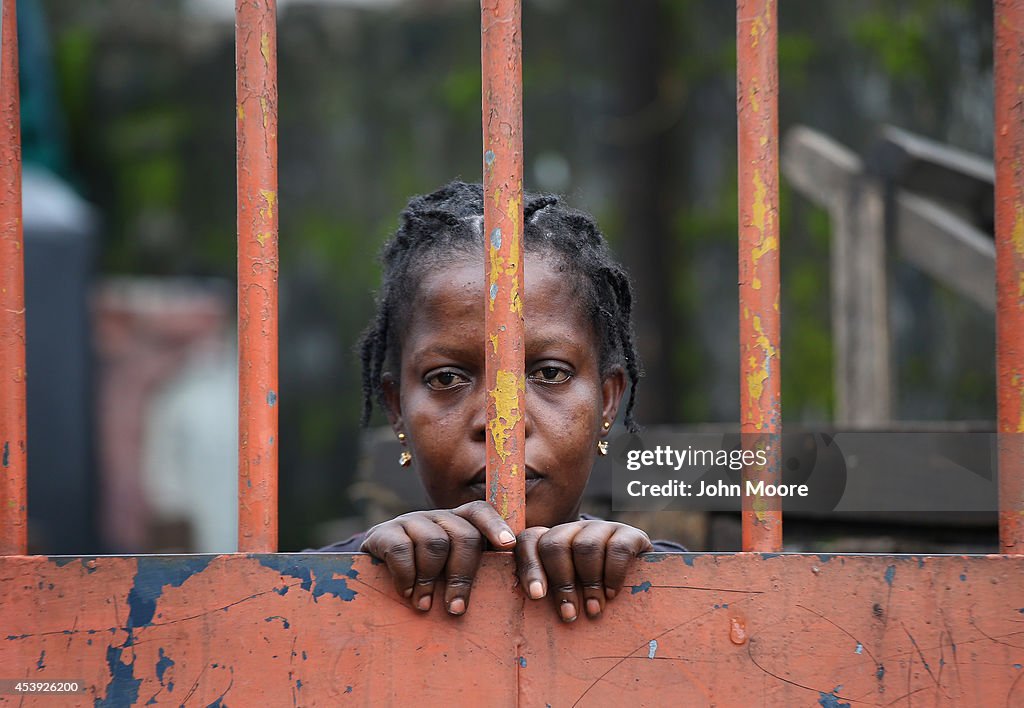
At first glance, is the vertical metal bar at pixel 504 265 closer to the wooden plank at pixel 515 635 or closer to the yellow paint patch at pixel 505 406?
the yellow paint patch at pixel 505 406

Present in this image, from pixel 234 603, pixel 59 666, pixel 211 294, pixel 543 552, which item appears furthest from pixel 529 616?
pixel 211 294

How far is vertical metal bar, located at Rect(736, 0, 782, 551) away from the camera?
1.29m

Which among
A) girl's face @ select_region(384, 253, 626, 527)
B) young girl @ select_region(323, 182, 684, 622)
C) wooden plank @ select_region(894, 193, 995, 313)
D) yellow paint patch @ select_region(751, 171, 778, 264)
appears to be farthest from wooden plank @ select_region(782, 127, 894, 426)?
yellow paint patch @ select_region(751, 171, 778, 264)

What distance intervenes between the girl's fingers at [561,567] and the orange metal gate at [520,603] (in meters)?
0.04

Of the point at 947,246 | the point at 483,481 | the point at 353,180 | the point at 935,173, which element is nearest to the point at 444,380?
the point at 483,481

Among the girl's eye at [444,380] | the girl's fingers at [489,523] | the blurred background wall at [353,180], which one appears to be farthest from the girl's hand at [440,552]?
the blurred background wall at [353,180]

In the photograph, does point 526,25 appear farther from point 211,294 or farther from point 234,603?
point 234,603

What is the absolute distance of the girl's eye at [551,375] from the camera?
187cm

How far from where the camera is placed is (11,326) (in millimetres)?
1358

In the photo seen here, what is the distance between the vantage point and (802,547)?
112 inches

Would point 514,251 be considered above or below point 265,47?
below

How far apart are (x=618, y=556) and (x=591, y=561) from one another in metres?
0.03

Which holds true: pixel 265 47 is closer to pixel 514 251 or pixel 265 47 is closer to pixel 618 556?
pixel 514 251

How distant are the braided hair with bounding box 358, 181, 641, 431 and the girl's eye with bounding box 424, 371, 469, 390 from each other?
184 millimetres
